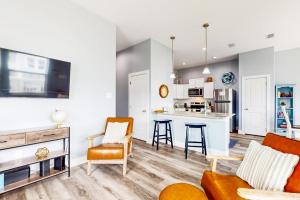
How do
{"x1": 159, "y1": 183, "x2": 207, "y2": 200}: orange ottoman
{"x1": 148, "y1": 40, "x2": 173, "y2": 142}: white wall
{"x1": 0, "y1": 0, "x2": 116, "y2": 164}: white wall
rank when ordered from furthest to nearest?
{"x1": 148, "y1": 40, "x2": 173, "y2": 142}: white wall → {"x1": 0, "y1": 0, "x2": 116, "y2": 164}: white wall → {"x1": 159, "y1": 183, "x2": 207, "y2": 200}: orange ottoman

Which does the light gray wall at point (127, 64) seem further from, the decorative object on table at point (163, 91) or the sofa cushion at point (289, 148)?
the sofa cushion at point (289, 148)

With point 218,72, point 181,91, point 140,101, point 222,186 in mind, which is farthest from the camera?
point 181,91

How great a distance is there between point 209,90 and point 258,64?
1.99 metres

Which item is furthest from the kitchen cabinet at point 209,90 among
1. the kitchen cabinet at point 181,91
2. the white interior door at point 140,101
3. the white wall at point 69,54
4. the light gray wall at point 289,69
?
the white wall at point 69,54

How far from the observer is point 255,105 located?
5.08 metres

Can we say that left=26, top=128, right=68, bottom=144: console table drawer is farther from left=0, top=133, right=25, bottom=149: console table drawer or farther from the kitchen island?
the kitchen island

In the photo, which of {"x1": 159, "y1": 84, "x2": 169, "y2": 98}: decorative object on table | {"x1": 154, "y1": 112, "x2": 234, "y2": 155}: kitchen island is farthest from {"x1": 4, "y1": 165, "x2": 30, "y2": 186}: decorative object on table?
{"x1": 159, "y1": 84, "x2": 169, "y2": 98}: decorative object on table

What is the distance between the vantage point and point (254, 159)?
1413 millimetres

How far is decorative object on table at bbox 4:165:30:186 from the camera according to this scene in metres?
1.83

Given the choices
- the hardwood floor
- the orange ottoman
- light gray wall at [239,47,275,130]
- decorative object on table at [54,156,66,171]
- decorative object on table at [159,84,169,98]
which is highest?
light gray wall at [239,47,275,130]

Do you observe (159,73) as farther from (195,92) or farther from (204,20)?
(195,92)

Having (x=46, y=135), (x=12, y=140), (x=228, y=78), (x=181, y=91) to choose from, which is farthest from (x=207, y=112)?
(x=12, y=140)

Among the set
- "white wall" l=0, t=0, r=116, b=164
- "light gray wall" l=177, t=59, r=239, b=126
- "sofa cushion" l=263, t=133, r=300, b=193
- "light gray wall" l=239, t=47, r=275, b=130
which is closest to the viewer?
"sofa cushion" l=263, t=133, r=300, b=193

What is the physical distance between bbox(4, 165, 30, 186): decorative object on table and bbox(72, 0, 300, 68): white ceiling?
114 inches
